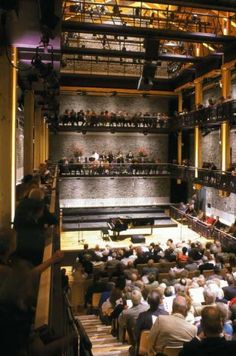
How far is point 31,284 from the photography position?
7.80ft

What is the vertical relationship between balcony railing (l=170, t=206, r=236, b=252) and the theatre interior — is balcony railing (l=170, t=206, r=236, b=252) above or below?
below

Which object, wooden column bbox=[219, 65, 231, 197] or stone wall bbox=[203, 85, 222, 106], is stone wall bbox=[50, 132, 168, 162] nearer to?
stone wall bbox=[203, 85, 222, 106]

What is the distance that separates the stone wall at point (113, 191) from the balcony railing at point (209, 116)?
4.90 metres

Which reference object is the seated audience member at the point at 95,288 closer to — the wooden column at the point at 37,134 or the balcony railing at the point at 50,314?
the wooden column at the point at 37,134

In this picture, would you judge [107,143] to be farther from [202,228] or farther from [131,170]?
[202,228]

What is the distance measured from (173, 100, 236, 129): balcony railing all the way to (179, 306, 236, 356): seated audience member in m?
14.3

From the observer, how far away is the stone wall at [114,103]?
25.5 metres

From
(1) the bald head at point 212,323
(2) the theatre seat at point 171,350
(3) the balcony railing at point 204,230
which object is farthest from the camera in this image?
(3) the balcony railing at point 204,230

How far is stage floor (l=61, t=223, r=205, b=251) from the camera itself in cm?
1833

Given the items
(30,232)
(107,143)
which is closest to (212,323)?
(30,232)

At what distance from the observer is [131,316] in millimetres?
6777

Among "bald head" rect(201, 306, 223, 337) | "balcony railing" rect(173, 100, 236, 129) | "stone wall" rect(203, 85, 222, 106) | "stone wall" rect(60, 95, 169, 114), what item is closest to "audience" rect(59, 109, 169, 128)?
"stone wall" rect(60, 95, 169, 114)

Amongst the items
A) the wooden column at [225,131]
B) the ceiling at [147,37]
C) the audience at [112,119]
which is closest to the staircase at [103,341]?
the ceiling at [147,37]

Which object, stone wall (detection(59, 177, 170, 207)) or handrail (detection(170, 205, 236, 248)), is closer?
handrail (detection(170, 205, 236, 248))
